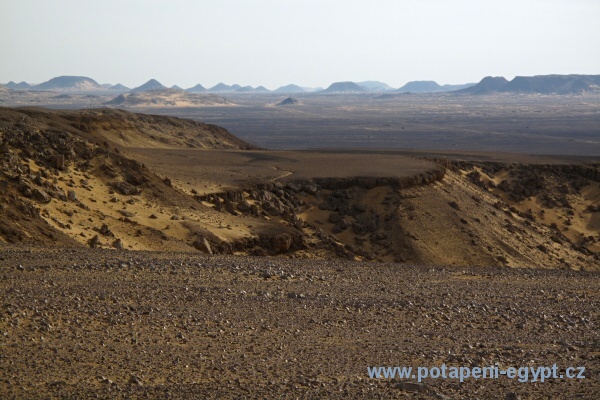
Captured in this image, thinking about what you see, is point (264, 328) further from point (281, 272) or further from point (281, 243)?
point (281, 243)

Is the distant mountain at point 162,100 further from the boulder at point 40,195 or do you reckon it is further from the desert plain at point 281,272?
the boulder at point 40,195

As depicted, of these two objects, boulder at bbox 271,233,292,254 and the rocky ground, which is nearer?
the rocky ground

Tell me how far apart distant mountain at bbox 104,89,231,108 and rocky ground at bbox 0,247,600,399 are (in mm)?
139238

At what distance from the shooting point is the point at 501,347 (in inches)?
352

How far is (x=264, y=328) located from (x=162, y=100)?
168484mm

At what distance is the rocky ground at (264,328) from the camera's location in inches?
293

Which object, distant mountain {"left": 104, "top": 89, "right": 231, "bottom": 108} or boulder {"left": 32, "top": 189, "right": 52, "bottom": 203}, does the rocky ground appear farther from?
distant mountain {"left": 104, "top": 89, "right": 231, "bottom": 108}

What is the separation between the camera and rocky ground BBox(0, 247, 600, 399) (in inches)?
293

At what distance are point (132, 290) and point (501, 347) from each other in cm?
475

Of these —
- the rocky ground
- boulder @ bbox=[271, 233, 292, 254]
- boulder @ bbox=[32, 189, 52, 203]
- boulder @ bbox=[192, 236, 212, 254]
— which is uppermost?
boulder @ bbox=[32, 189, 52, 203]

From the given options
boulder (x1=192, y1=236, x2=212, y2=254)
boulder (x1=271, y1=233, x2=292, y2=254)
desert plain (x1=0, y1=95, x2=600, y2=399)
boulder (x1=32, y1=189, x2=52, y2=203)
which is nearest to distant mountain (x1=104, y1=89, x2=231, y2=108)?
desert plain (x1=0, y1=95, x2=600, y2=399)

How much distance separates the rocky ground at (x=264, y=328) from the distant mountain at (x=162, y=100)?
5482 inches

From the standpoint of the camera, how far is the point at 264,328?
9.27 meters

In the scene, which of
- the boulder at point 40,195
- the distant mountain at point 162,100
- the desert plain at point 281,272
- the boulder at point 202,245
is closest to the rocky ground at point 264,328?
the desert plain at point 281,272
